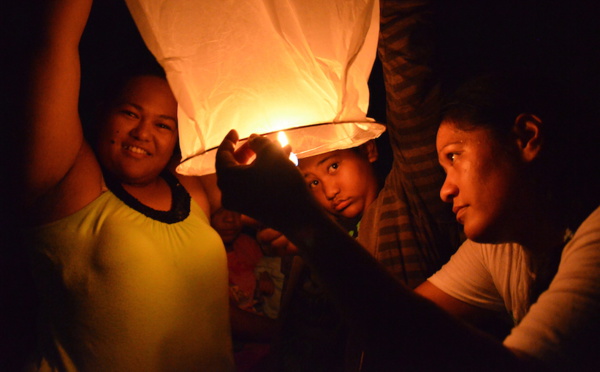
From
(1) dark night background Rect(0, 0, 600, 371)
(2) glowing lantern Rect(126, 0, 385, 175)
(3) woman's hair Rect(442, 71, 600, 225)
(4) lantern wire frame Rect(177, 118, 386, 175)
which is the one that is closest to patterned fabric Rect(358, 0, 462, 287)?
(1) dark night background Rect(0, 0, 600, 371)

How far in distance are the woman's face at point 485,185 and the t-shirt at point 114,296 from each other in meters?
1.20

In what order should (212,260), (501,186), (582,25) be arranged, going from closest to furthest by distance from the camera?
1. (501,186)
2. (582,25)
3. (212,260)

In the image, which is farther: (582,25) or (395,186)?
(395,186)

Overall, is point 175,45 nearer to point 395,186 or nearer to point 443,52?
point 443,52

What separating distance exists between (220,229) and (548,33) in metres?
2.92

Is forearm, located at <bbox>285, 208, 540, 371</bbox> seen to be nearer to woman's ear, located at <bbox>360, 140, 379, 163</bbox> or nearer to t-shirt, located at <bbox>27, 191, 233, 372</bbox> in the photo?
t-shirt, located at <bbox>27, 191, 233, 372</bbox>

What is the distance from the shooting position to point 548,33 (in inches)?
66.3

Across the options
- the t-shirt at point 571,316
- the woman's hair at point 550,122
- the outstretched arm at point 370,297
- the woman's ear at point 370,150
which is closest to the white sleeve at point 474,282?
the woman's hair at point 550,122

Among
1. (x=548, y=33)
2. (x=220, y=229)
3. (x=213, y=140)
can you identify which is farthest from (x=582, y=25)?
(x=220, y=229)

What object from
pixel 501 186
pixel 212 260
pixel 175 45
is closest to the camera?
pixel 175 45

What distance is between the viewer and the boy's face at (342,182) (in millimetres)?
2240

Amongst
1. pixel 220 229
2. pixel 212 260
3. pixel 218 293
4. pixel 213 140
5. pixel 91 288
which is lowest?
pixel 220 229

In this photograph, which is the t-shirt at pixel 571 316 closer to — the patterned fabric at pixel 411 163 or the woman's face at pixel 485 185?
the woman's face at pixel 485 185

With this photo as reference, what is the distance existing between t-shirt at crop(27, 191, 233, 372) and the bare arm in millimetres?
108
